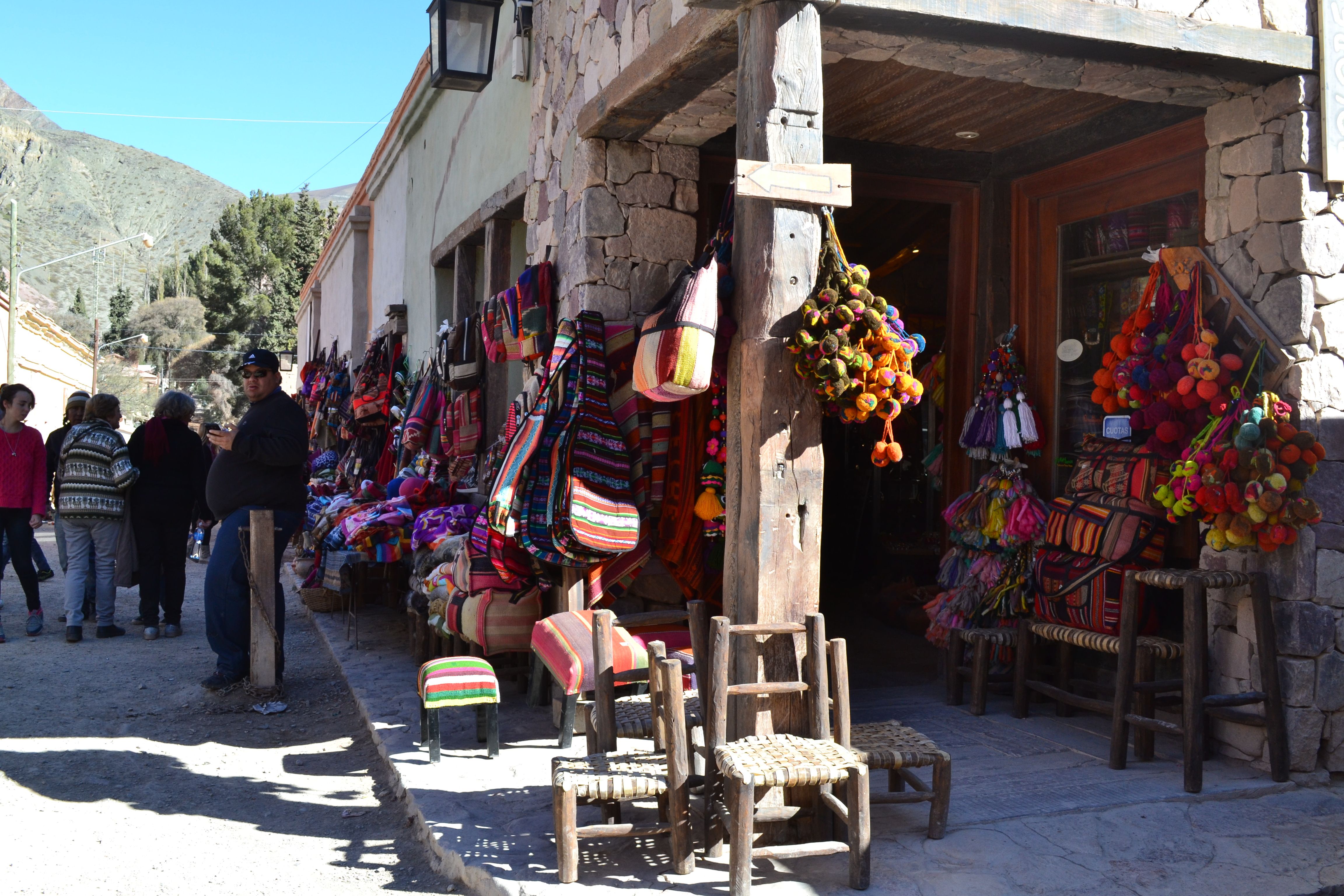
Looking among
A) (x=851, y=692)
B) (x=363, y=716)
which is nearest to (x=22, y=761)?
(x=363, y=716)

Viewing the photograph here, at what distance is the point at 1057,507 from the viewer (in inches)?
200

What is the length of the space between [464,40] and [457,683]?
4351 mm

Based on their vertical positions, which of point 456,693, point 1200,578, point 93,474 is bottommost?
point 456,693

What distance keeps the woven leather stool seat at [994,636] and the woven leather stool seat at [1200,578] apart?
100 cm

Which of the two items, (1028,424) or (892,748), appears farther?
(1028,424)

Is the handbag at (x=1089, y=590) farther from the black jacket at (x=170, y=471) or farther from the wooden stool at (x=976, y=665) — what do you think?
the black jacket at (x=170, y=471)

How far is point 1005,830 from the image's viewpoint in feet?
11.5

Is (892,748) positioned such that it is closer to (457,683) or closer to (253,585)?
(457,683)

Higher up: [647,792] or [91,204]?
[91,204]

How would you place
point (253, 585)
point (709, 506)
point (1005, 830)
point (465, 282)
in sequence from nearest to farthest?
point (1005, 830)
point (709, 506)
point (253, 585)
point (465, 282)

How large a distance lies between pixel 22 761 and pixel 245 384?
7.19 feet

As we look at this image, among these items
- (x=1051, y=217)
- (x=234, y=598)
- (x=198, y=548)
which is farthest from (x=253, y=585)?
(x=198, y=548)

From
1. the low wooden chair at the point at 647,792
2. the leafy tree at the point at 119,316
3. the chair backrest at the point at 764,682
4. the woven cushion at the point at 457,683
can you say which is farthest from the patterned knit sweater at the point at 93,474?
the leafy tree at the point at 119,316

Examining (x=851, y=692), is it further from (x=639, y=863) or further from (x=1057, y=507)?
(x=639, y=863)
